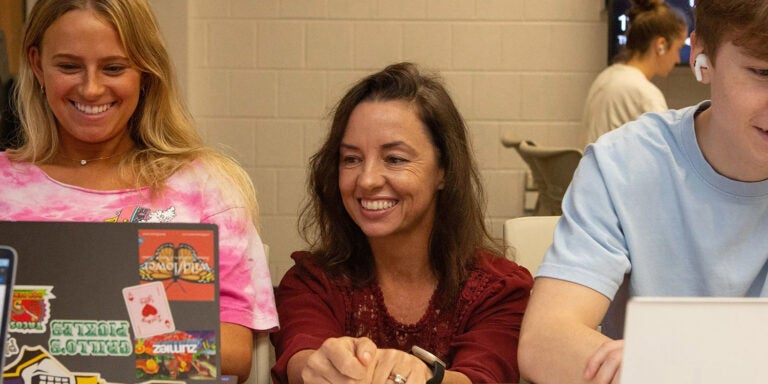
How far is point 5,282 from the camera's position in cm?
110

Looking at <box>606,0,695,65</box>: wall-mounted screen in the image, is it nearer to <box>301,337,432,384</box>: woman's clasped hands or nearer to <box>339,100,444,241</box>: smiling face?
<box>339,100,444,241</box>: smiling face

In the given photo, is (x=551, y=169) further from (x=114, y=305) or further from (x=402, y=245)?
(x=114, y=305)

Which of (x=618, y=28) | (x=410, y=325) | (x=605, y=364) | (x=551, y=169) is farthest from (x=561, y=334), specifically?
(x=618, y=28)

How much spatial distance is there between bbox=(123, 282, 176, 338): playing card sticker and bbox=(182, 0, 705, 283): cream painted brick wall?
3.59 metres

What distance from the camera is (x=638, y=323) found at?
3.00 ft

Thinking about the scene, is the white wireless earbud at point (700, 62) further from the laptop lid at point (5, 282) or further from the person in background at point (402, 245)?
the laptop lid at point (5, 282)

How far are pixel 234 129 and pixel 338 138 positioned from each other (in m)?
2.86

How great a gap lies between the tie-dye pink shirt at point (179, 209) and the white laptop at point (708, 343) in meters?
1.03

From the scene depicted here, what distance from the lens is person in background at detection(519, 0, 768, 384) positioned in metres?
1.51

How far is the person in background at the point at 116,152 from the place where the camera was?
1.87m

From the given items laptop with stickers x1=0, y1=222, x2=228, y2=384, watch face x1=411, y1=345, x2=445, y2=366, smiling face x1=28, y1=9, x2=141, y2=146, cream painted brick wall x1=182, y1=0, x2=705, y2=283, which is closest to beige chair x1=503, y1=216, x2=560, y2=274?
watch face x1=411, y1=345, x2=445, y2=366

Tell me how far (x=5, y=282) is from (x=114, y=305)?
0.13m

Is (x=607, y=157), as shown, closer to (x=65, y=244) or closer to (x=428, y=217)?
(x=428, y=217)

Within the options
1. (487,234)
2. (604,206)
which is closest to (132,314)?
(604,206)
